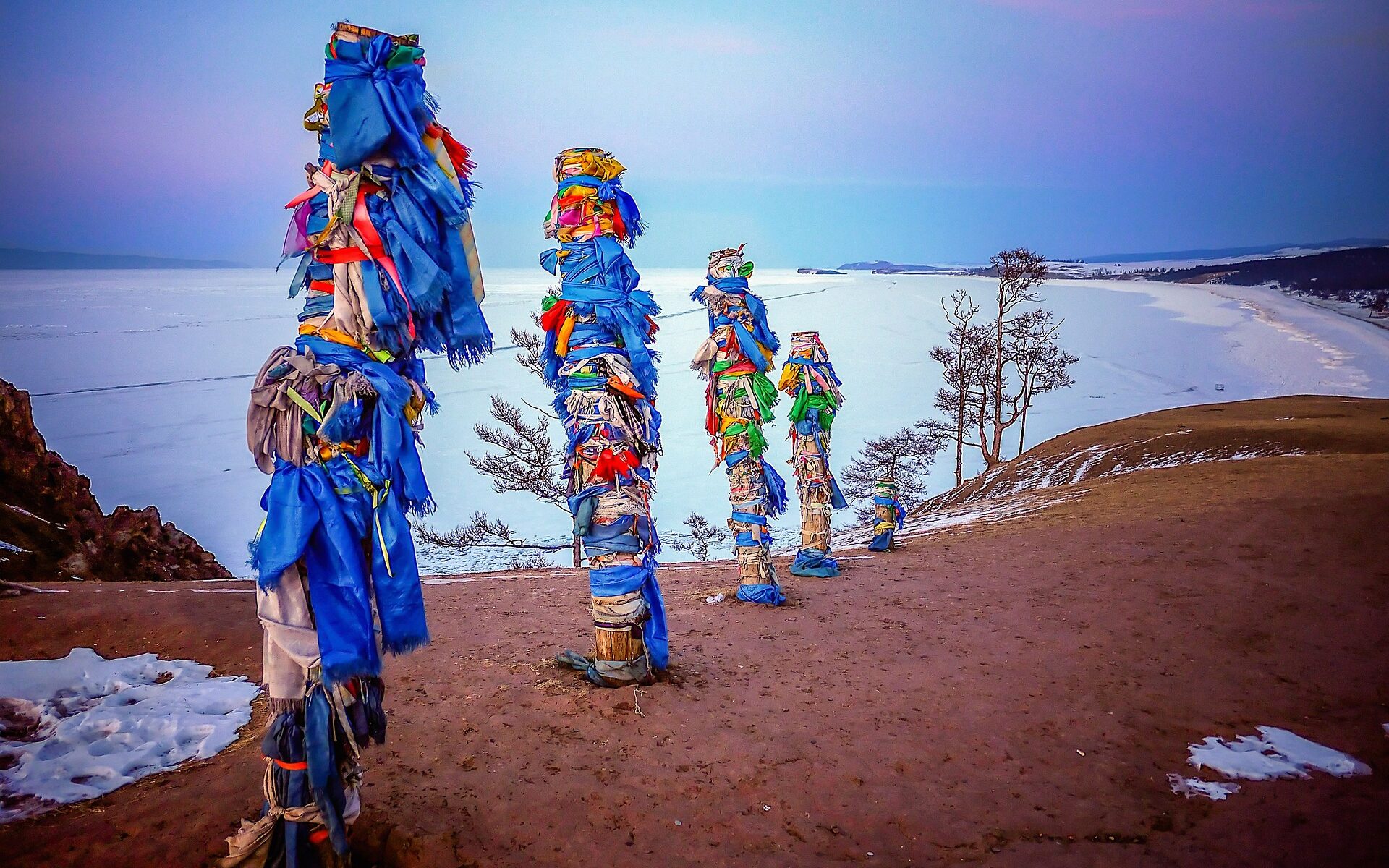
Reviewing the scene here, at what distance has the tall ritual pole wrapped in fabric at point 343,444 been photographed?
8.38 ft

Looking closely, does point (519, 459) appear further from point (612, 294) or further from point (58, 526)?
point (612, 294)

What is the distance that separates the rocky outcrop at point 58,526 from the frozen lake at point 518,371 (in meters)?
1.47

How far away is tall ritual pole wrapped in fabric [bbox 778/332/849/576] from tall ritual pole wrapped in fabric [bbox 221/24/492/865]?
5955 millimetres

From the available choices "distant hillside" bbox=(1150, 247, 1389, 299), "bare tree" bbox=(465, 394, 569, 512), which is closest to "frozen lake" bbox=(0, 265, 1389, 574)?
"distant hillside" bbox=(1150, 247, 1389, 299)

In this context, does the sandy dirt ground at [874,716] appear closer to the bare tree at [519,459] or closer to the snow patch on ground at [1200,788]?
the snow patch on ground at [1200,788]

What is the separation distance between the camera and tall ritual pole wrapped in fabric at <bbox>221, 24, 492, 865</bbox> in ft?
8.38

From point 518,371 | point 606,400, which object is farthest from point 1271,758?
point 518,371

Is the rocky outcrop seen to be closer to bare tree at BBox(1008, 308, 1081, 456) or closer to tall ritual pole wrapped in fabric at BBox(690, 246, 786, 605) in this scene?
tall ritual pole wrapped in fabric at BBox(690, 246, 786, 605)

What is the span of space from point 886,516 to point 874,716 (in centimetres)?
603

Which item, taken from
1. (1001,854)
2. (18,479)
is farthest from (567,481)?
(18,479)

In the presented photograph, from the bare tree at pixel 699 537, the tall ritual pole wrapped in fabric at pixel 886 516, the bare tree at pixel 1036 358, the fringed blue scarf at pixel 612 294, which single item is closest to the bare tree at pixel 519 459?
the bare tree at pixel 699 537

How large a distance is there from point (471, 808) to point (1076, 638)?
15.9ft

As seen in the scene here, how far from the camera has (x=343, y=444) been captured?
2.65 meters

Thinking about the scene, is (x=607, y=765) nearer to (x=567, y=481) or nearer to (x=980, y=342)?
(x=567, y=481)
